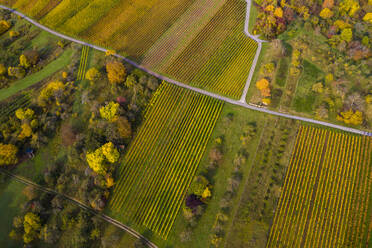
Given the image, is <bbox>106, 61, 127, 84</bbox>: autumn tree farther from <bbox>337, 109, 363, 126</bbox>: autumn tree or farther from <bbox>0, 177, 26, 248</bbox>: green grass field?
<bbox>337, 109, 363, 126</bbox>: autumn tree

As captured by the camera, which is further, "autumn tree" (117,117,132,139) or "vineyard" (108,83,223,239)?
"autumn tree" (117,117,132,139)

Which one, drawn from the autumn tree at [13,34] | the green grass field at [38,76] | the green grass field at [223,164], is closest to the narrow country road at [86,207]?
the green grass field at [223,164]

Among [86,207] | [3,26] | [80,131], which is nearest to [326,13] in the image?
[80,131]

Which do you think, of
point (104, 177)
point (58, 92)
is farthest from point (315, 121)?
point (58, 92)

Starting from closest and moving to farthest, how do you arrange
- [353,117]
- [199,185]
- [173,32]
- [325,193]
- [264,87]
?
→ [325,193] → [199,185] → [353,117] → [264,87] → [173,32]

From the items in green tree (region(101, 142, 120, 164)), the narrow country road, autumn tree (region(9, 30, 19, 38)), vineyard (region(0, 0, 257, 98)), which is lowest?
the narrow country road

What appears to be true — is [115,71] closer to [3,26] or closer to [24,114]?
[24,114]

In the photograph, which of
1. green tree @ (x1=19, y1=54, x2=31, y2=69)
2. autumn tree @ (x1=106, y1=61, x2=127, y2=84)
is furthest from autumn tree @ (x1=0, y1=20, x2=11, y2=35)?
autumn tree @ (x1=106, y1=61, x2=127, y2=84)

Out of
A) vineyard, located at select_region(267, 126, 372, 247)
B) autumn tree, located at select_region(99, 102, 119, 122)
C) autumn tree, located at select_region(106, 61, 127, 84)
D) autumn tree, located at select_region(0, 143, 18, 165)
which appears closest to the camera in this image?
vineyard, located at select_region(267, 126, 372, 247)
